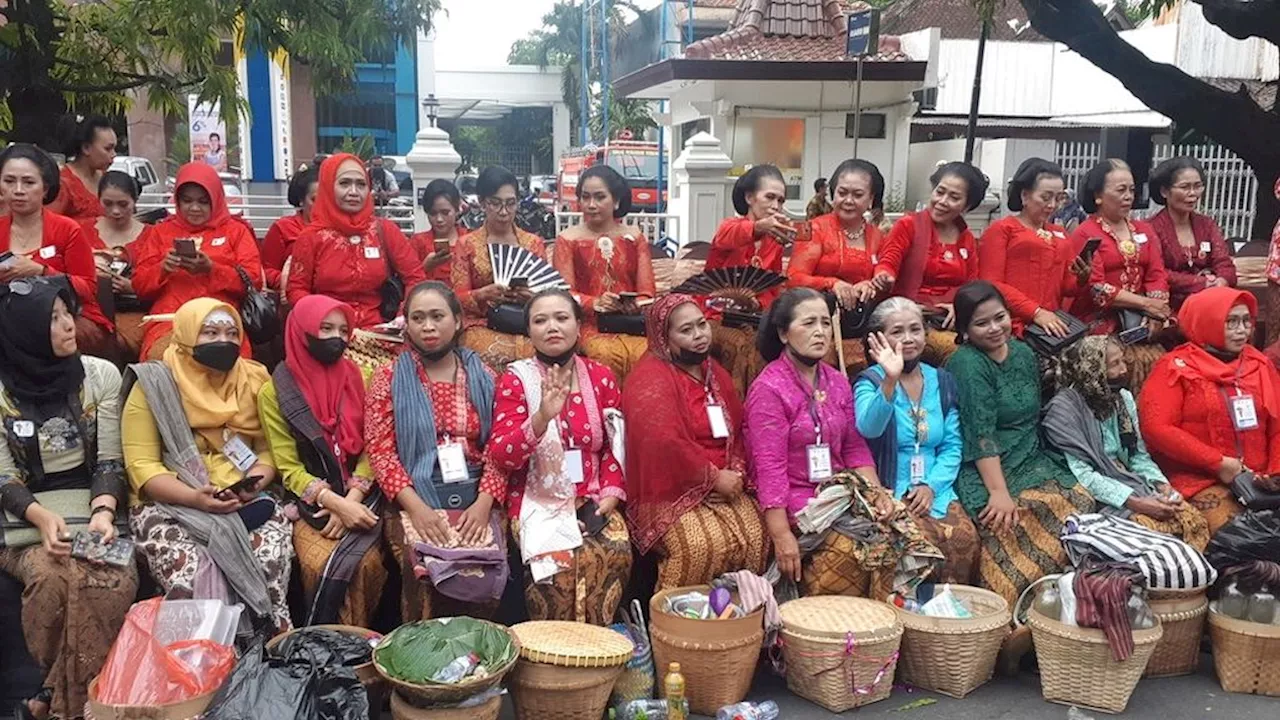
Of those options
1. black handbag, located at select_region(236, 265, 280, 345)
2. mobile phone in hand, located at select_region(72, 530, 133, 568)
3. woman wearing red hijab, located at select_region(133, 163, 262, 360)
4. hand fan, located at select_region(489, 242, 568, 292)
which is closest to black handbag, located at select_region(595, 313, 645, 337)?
hand fan, located at select_region(489, 242, 568, 292)

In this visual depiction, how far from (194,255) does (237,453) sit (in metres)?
1.17

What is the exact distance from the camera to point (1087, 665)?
148 inches

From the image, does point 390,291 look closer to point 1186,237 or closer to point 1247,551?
point 1247,551

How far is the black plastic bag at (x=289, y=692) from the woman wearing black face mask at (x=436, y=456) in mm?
544

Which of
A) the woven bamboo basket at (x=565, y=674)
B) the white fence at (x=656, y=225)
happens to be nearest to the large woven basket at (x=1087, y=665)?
the woven bamboo basket at (x=565, y=674)

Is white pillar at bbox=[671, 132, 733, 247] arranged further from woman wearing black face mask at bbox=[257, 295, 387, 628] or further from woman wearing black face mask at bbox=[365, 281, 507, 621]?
woman wearing black face mask at bbox=[257, 295, 387, 628]

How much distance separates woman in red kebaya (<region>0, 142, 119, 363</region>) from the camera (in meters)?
4.49

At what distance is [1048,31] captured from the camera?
8195 millimetres

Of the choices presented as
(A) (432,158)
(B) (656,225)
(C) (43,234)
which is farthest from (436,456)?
(B) (656,225)

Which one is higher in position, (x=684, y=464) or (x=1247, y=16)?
(x=1247, y=16)

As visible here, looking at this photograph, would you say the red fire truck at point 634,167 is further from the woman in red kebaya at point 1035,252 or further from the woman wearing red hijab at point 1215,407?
the woman wearing red hijab at point 1215,407

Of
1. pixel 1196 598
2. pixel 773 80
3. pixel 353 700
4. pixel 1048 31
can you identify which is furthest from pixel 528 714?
pixel 773 80

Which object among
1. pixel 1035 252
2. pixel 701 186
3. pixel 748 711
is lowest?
pixel 748 711

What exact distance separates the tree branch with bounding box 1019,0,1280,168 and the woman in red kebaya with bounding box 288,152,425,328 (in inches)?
217
